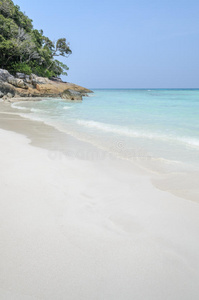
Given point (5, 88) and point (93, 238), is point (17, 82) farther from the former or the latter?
point (93, 238)

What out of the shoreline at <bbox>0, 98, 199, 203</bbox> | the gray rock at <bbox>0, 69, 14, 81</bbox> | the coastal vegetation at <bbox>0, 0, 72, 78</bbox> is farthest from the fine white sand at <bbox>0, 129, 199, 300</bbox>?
the coastal vegetation at <bbox>0, 0, 72, 78</bbox>

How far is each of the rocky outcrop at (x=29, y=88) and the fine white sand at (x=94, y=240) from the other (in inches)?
788

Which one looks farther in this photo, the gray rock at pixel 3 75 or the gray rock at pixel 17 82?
the gray rock at pixel 17 82

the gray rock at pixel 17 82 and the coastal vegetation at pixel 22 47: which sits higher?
the coastal vegetation at pixel 22 47

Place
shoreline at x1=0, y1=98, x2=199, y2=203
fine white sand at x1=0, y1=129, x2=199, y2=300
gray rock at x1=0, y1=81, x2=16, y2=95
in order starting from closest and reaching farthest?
1. fine white sand at x1=0, y1=129, x2=199, y2=300
2. shoreline at x1=0, y1=98, x2=199, y2=203
3. gray rock at x1=0, y1=81, x2=16, y2=95

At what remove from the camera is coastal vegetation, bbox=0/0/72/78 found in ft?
84.4

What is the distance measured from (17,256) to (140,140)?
5.03 m

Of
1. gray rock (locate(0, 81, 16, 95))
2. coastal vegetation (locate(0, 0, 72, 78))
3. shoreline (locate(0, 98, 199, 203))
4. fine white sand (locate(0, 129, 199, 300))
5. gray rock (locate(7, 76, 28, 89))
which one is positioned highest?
coastal vegetation (locate(0, 0, 72, 78))

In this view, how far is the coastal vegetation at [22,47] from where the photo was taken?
25.7 meters

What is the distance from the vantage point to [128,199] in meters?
2.52

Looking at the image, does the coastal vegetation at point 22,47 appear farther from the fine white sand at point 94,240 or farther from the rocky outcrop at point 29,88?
the fine white sand at point 94,240

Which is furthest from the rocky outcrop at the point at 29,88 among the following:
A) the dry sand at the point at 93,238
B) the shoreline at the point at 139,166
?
the dry sand at the point at 93,238

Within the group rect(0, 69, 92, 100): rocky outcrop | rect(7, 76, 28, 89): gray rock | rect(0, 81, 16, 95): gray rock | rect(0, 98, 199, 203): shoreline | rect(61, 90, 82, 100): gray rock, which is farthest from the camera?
rect(61, 90, 82, 100): gray rock

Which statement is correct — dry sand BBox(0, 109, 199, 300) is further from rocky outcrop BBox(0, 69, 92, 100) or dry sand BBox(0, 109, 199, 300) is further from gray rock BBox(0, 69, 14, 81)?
gray rock BBox(0, 69, 14, 81)
